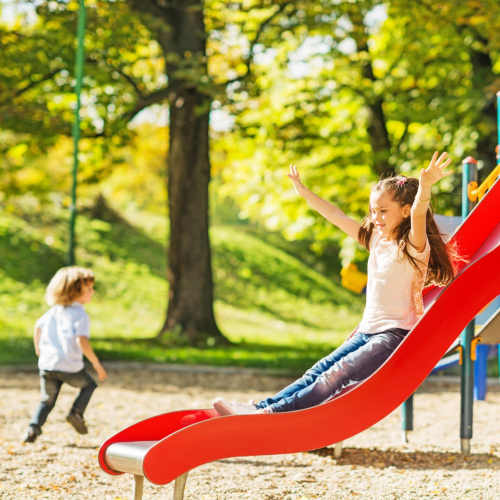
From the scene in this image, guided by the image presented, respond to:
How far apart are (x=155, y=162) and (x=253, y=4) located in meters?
15.9

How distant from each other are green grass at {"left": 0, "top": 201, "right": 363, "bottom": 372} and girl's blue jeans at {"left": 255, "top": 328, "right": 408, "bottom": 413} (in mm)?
8454

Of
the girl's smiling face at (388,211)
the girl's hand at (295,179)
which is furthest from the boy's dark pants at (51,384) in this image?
the girl's smiling face at (388,211)

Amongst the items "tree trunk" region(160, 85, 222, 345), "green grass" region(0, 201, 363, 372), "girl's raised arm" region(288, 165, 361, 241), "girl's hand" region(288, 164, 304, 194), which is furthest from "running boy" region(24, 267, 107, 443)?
"tree trunk" region(160, 85, 222, 345)

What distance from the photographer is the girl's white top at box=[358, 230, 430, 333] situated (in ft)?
14.4

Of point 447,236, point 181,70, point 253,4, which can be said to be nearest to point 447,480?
point 447,236

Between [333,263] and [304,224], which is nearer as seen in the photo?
[304,224]

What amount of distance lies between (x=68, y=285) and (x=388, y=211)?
2842 mm

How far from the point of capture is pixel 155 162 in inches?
1198

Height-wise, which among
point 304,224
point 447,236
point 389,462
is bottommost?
point 389,462

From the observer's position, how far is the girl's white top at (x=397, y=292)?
440 centimetres

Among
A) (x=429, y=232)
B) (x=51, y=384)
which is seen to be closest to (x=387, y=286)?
(x=429, y=232)

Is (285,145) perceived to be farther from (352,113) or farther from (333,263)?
(333,263)

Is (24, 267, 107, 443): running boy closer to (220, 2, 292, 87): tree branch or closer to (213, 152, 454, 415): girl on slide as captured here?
(213, 152, 454, 415): girl on slide

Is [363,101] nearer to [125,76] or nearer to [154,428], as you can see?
[125,76]
